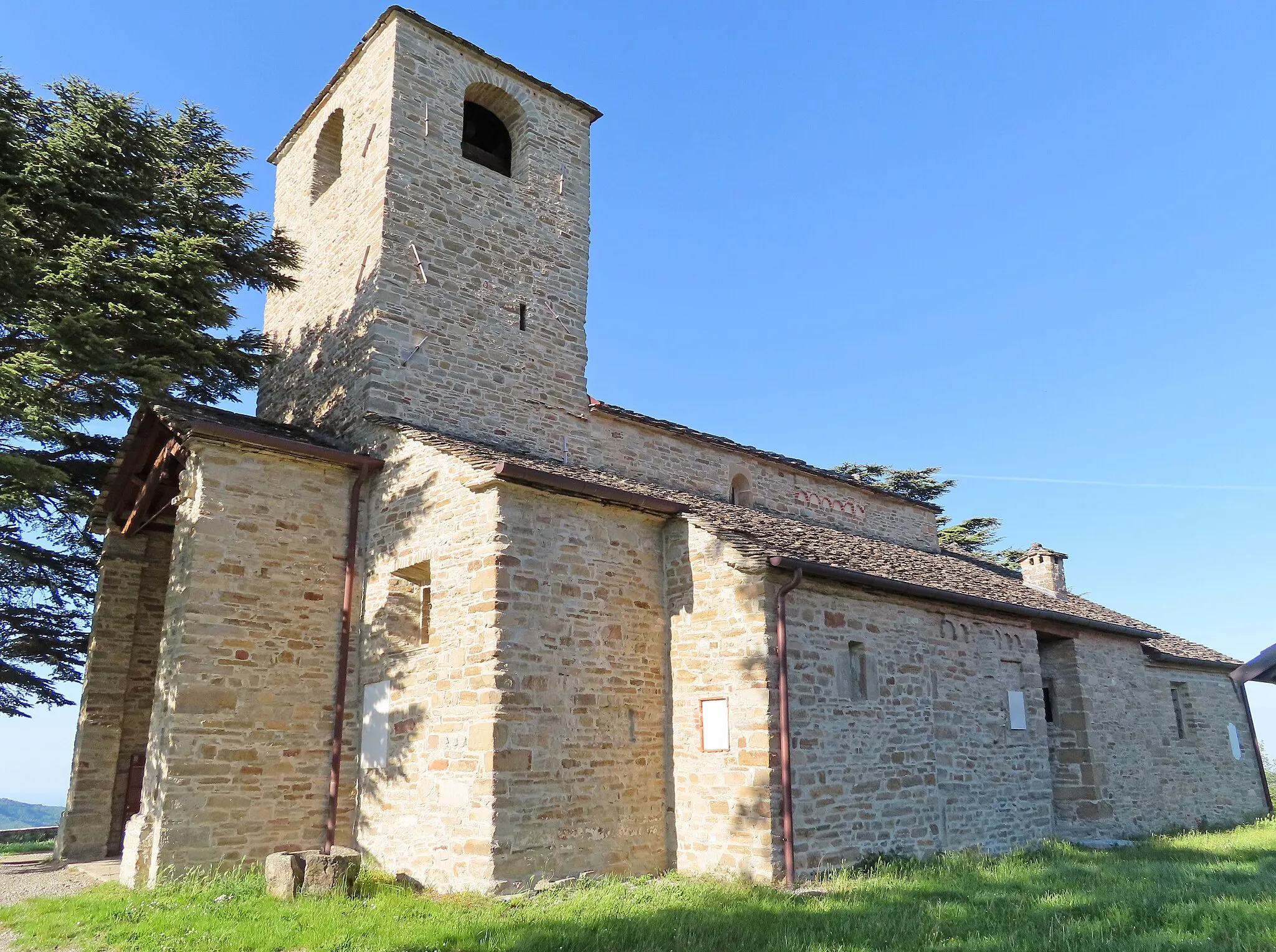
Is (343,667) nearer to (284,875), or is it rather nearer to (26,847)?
(284,875)

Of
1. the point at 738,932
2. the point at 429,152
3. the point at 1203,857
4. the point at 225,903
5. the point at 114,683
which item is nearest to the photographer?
the point at 738,932

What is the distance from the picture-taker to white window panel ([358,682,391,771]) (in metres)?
9.50

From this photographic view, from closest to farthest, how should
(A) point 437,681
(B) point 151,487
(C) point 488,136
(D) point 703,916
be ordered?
(D) point 703,916, (A) point 437,681, (B) point 151,487, (C) point 488,136

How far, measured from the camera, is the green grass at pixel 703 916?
6.50 m

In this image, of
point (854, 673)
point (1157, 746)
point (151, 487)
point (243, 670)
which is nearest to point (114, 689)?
point (151, 487)

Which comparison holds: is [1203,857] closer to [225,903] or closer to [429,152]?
[225,903]

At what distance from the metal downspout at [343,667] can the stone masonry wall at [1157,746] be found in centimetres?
1016

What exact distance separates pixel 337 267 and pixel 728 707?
880cm

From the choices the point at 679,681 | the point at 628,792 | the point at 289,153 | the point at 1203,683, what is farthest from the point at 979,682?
the point at 289,153

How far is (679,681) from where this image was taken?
989cm

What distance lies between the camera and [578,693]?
9.19 meters

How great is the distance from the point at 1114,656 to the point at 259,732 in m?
13.3

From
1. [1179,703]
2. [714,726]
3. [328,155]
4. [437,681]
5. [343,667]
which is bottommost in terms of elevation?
[714,726]

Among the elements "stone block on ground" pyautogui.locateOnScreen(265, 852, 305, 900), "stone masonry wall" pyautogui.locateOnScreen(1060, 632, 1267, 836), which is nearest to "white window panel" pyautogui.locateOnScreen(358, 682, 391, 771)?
"stone block on ground" pyautogui.locateOnScreen(265, 852, 305, 900)
